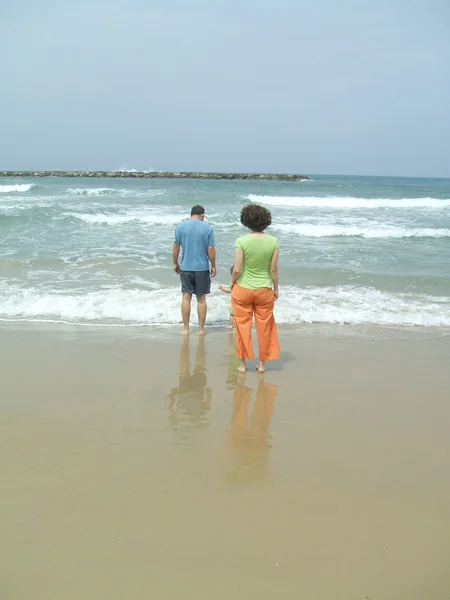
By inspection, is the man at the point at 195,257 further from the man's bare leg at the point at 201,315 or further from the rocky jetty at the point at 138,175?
the rocky jetty at the point at 138,175

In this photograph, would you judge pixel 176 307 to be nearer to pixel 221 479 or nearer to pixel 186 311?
pixel 186 311

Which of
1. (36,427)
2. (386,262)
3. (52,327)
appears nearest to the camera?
(36,427)

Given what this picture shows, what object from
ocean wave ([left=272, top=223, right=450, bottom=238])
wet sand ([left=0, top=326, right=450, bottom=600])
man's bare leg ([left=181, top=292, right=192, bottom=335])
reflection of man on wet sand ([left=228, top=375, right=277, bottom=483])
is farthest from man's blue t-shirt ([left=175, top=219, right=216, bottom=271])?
ocean wave ([left=272, top=223, right=450, bottom=238])

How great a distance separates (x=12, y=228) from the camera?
1667cm

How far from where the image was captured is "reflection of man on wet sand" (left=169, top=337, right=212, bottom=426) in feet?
13.0

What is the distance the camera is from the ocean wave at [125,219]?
19672mm

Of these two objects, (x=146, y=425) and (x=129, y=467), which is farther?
(x=146, y=425)

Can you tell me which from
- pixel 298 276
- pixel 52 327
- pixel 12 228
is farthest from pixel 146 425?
pixel 12 228

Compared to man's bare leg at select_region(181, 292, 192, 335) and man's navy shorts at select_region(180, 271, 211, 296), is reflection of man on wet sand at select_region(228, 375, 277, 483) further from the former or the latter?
man's navy shorts at select_region(180, 271, 211, 296)

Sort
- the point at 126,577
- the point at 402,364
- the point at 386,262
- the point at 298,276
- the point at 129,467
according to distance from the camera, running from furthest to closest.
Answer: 1. the point at 386,262
2. the point at 298,276
3. the point at 402,364
4. the point at 129,467
5. the point at 126,577

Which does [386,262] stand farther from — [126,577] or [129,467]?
[126,577]

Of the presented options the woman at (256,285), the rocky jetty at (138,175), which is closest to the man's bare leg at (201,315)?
the woman at (256,285)

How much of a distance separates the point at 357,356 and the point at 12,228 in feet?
44.8

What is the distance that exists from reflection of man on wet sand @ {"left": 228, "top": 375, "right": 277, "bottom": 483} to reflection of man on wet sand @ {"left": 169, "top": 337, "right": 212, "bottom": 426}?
23 cm
